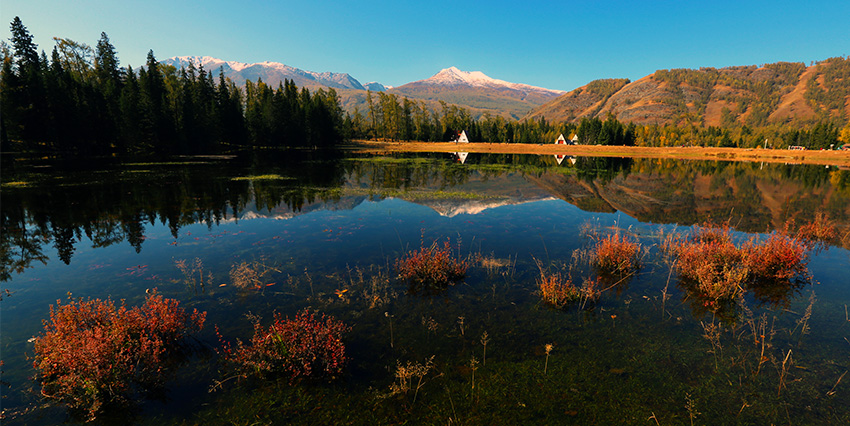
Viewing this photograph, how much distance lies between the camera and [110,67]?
230ft

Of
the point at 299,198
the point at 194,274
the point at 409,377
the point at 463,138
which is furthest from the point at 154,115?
the point at 463,138

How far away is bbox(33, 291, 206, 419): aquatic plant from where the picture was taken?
18.4ft

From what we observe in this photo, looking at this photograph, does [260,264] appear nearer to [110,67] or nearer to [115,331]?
[115,331]

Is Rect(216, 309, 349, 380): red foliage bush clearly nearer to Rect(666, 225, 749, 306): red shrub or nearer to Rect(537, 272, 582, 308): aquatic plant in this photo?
Rect(537, 272, 582, 308): aquatic plant

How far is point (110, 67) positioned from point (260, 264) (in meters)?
94.0

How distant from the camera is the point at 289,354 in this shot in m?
6.68

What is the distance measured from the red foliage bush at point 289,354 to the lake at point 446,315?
0.33 meters

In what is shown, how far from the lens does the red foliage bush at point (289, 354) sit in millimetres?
6625

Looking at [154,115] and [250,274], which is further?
[154,115]

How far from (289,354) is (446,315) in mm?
4263

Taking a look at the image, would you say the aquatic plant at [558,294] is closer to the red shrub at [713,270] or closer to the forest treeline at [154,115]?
the red shrub at [713,270]

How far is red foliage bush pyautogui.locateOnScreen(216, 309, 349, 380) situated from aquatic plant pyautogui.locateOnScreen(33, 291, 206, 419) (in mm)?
1511

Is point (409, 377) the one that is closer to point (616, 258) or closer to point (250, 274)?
point (250, 274)

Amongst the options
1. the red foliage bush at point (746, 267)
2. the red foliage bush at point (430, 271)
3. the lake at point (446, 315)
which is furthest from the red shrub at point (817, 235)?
the red foliage bush at point (430, 271)
